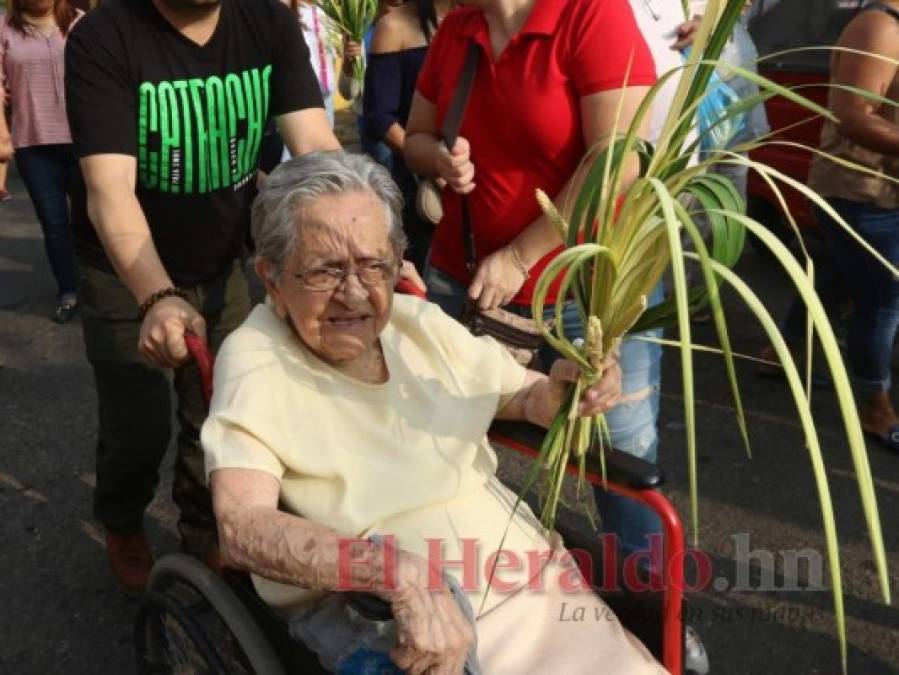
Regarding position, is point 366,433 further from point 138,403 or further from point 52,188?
point 52,188

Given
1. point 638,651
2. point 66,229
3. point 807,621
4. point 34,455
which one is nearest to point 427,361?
point 638,651

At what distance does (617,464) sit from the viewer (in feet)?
6.03

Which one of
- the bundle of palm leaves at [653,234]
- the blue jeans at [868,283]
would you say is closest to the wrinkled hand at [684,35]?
the blue jeans at [868,283]

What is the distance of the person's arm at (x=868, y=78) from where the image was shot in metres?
3.02

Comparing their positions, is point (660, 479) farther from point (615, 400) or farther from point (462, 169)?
point (462, 169)

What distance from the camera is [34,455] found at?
12.8 ft

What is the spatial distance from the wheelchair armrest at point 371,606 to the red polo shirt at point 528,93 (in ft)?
3.38

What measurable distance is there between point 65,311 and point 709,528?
3516mm

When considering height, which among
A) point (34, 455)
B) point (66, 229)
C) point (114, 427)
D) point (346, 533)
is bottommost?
point (34, 455)

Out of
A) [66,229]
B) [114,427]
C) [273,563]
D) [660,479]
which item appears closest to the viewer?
[273,563]

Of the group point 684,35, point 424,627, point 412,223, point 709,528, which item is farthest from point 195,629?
point 412,223

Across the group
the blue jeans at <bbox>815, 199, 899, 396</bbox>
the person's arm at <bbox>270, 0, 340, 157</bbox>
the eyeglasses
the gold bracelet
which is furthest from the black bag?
the blue jeans at <bbox>815, 199, 899, 396</bbox>

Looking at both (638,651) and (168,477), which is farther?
(168,477)

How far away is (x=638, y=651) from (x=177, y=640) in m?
1.04
